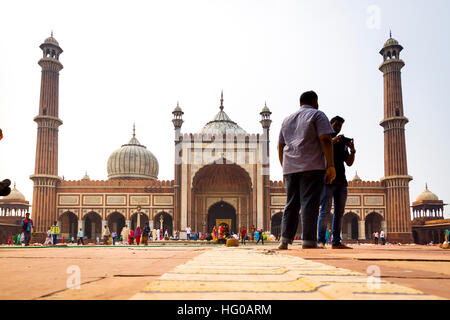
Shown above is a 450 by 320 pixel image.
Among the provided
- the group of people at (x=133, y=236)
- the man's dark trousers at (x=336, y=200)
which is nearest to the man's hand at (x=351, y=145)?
the man's dark trousers at (x=336, y=200)

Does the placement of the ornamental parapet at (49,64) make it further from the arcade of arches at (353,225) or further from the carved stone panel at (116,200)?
the arcade of arches at (353,225)

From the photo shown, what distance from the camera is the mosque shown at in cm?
2648

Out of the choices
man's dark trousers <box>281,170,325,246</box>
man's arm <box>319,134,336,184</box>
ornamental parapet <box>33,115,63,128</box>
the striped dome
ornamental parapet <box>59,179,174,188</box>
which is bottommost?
man's dark trousers <box>281,170,325,246</box>

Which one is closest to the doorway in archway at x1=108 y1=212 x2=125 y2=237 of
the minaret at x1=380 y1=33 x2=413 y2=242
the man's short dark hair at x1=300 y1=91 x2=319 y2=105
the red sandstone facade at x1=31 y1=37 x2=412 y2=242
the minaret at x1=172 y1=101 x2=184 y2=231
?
the red sandstone facade at x1=31 y1=37 x2=412 y2=242

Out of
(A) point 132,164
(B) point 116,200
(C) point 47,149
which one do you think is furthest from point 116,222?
(C) point 47,149

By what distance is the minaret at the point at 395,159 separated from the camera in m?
26.8

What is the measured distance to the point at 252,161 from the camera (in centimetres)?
2734

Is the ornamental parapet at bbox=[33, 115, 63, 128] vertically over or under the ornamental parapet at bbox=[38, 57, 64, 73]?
under

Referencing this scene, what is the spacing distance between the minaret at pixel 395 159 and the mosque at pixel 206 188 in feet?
0.19

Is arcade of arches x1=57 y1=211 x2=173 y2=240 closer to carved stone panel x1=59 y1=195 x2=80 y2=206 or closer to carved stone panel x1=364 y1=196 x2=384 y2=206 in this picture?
carved stone panel x1=59 y1=195 x2=80 y2=206

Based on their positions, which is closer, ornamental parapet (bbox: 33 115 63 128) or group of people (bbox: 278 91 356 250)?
group of people (bbox: 278 91 356 250)

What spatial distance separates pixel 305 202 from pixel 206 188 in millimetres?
25436
